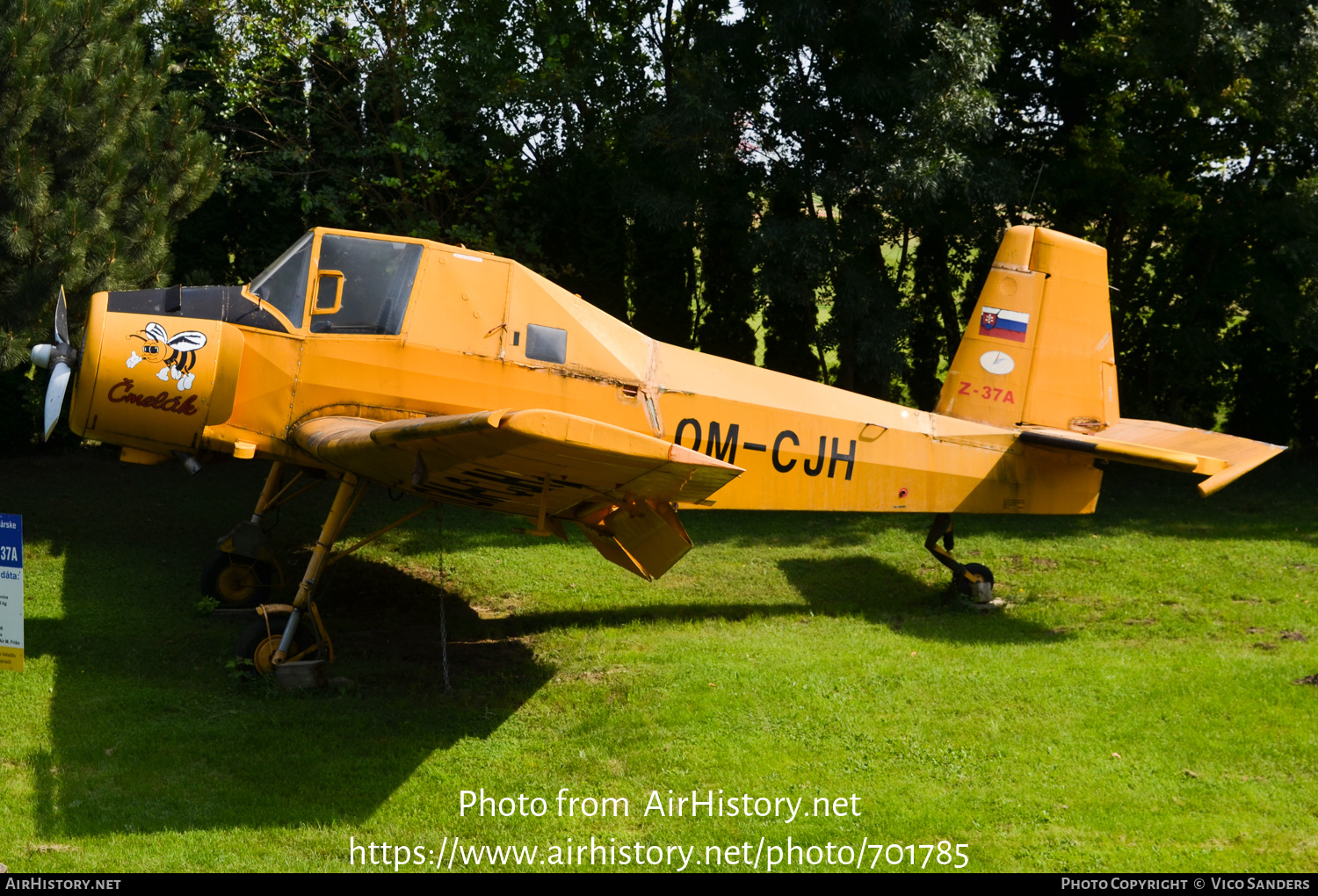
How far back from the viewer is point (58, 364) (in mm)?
7234

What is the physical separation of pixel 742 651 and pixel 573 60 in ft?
35.9

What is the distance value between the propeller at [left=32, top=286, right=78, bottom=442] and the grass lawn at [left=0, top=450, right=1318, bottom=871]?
1938mm

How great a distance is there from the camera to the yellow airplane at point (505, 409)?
6793mm

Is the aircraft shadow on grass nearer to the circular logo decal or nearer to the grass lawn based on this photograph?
the grass lawn

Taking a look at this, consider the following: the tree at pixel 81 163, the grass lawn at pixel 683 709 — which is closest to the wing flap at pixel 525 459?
the grass lawn at pixel 683 709

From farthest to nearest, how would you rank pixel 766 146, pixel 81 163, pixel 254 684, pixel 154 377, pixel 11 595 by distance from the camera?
1. pixel 766 146
2. pixel 81 163
3. pixel 254 684
4. pixel 154 377
5. pixel 11 595

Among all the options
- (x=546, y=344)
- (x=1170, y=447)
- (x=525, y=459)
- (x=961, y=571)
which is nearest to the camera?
(x=525, y=459)

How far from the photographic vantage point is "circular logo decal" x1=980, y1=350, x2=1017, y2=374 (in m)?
9.63

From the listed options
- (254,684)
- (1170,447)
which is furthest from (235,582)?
(1170,447)

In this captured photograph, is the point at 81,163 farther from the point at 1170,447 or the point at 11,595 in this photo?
the point at 1170,447

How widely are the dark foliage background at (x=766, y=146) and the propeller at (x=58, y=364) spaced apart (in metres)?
3.53

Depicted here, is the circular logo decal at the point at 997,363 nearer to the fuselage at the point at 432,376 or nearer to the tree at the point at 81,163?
the fuselage at the point at 432,376

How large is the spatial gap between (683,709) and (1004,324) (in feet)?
17.3

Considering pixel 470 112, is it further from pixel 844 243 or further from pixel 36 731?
pixel 36 731
